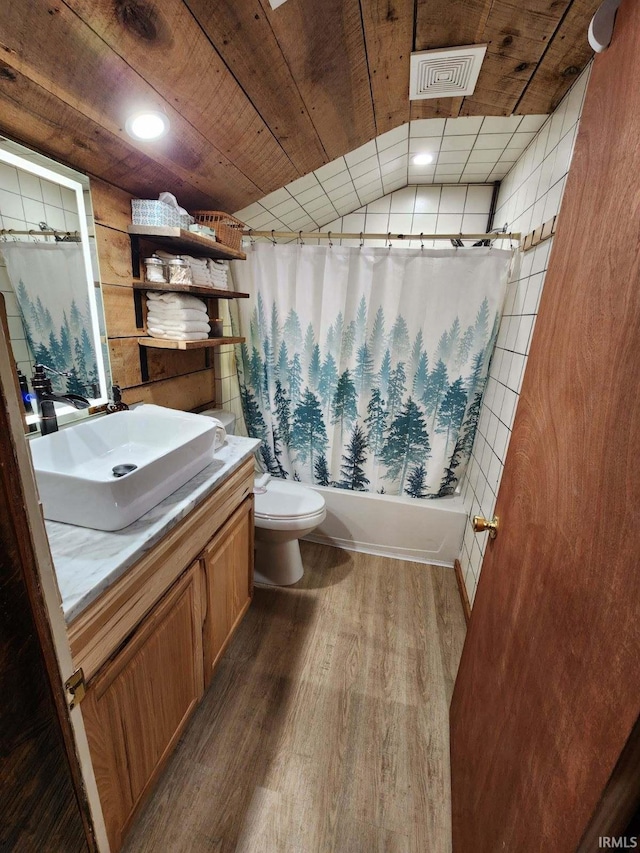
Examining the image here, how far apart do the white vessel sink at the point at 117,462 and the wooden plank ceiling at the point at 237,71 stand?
33.4 inches

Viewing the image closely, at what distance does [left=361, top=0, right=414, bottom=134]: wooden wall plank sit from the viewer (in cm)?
95

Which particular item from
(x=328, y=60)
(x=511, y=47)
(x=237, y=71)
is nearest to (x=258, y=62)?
(x=237, y=71)

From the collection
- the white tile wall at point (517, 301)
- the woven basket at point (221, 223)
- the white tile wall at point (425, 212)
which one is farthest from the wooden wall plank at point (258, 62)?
the white tile wall at point (425, 212)

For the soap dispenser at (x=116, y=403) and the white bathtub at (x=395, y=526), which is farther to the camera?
the white bathtub at (x=395, y=526)

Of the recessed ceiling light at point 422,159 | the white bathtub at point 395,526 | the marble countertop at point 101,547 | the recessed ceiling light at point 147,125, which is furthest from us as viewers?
the white bathtub at point 395,526

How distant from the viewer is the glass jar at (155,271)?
54.4 inches

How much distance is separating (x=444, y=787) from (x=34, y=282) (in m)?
2.02

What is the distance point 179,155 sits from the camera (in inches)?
47.8

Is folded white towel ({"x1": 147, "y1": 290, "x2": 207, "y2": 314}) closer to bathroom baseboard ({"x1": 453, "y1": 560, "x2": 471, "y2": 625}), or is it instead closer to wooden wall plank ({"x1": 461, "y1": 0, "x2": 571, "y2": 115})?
wooden wall plank ({"x1": 461, "y1": 0, "x2": 571, "y2": 115})

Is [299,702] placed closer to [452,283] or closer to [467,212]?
[452,283]

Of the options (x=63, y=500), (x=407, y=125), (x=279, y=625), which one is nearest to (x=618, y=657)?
(x=63, y=500)

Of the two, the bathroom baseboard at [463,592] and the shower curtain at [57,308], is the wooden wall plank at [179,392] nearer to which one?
the shower curtain at [57,308]

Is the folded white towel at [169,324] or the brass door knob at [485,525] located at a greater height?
the folded white towel at [169,324]

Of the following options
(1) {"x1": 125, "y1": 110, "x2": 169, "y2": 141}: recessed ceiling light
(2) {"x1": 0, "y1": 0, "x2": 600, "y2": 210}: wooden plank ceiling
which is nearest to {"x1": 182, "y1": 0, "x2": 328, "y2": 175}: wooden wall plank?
(2) {"x1": 0, "y1": 0, "x2": 600, "y2": 210}: wooden plank ceiling
